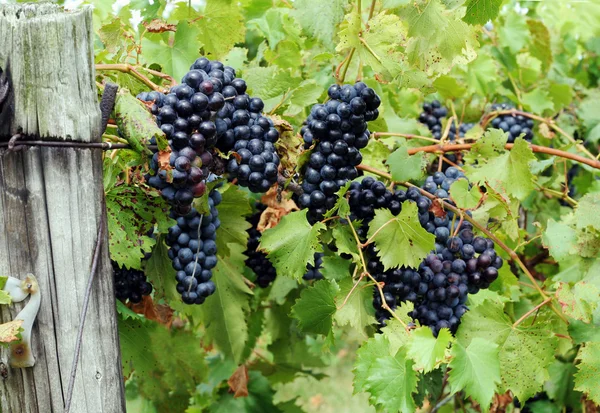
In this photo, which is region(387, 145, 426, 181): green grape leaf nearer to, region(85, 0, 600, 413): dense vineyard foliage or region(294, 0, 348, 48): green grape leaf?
region(85, 0, 600, 413): dense vineyard foliage

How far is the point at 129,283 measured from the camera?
86.2 inches

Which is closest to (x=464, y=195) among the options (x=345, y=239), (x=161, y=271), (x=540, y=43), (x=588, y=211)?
(x=345, y=239)

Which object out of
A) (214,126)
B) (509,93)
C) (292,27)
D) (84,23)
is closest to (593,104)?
(509,93)

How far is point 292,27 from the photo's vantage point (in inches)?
118

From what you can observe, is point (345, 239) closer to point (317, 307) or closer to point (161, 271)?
point (317, 307)

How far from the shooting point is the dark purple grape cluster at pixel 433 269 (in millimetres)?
2121

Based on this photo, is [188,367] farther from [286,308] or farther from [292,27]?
[292,27]

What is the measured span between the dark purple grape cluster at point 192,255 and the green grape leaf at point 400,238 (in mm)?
486

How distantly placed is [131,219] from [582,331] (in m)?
1.46

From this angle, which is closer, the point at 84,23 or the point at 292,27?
the point at 84,23

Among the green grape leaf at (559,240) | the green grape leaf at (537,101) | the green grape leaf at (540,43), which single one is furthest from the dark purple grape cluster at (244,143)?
the green grape leaf at (540,43)

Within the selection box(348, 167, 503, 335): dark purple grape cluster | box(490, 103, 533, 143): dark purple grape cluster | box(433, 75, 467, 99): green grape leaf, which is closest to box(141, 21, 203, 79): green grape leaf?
box(348, 167, 503, 335): dark purple grape cluster

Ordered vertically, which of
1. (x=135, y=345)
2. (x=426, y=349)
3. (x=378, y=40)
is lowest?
(x=135, y=345)

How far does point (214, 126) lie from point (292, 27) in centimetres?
140
